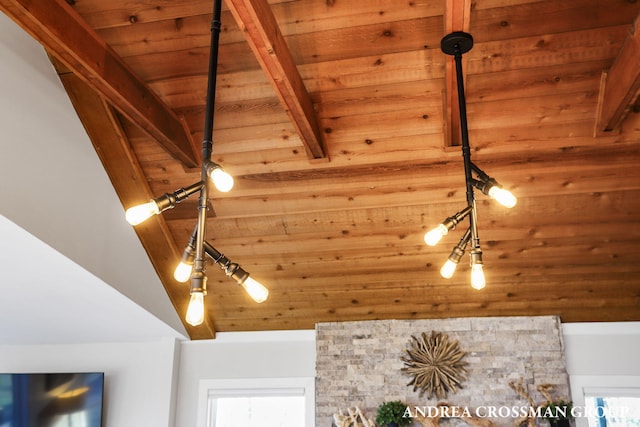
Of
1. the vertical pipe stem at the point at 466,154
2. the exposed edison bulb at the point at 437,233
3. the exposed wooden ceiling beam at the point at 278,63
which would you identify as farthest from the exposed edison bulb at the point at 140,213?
the vertical pipe stem at the point at 466,154

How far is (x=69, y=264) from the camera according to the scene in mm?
3738

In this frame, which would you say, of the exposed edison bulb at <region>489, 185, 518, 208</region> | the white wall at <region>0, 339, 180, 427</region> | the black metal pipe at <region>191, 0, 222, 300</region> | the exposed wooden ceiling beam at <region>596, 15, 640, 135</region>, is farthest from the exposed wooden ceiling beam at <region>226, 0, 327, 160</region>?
the white wall at <region>0, 339, 180, 427</region>

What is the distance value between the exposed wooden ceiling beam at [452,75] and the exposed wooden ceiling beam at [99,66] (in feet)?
5.56

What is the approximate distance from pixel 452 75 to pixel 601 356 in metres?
2.85

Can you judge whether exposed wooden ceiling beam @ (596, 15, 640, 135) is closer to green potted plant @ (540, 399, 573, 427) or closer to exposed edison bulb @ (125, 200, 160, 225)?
green potted plant @ (540, 399, 573, 427)

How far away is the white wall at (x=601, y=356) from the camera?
4.41 meters

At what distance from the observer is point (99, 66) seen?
3.08m

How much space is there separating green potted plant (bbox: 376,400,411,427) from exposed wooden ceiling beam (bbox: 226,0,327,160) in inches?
84.9

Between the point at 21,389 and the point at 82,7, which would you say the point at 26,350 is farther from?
the point at 82,7

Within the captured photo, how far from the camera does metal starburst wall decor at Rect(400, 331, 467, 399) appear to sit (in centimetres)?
457

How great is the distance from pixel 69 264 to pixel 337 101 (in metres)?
2.05

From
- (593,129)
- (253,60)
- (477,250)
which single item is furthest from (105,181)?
(593,129)

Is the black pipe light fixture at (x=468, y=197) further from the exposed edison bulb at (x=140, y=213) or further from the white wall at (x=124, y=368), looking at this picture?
the white wall at (x=124, y=368)

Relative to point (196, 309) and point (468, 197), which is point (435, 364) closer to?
point (468, 197)
